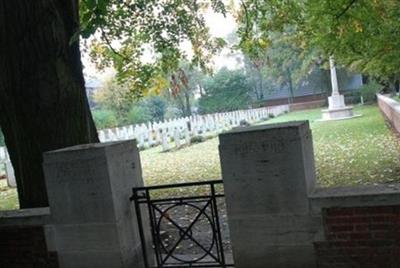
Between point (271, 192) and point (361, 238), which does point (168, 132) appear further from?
point (361, 238)

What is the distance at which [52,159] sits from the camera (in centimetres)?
443

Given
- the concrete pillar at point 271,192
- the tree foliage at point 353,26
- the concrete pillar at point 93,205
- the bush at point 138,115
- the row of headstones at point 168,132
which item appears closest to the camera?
the concrete pillar at point 271,192

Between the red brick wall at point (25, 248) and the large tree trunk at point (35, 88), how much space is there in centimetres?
79

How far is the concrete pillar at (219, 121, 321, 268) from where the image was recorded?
3.93 m

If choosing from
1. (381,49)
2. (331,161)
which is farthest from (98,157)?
(331,161)

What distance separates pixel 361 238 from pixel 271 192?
83 cm

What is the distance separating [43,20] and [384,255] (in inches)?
173

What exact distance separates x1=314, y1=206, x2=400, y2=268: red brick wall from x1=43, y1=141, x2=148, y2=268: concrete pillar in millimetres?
1810

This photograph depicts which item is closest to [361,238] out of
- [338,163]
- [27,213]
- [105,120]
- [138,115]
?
[27,213]

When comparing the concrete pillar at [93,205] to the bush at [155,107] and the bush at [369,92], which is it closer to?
the bush at [369,92]

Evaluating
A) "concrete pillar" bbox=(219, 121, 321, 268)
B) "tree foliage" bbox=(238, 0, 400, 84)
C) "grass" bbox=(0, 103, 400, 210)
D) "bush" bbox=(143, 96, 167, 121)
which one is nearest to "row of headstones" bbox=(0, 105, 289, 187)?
"grass" bbox=(0, 103, 400, 210)

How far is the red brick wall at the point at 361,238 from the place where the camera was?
3824 mm

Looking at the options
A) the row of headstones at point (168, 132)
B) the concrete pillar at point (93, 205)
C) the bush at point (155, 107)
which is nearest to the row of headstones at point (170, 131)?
the row of headstones at point (168, 132)

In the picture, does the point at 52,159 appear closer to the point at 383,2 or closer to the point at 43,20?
the point at 43,20
